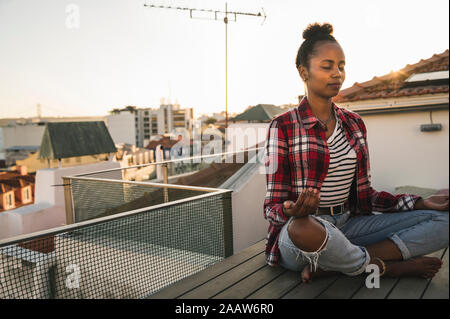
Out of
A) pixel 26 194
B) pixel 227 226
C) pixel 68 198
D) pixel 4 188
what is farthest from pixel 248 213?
pixel 26 194

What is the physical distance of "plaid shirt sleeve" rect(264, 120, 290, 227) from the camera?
164 centimetres

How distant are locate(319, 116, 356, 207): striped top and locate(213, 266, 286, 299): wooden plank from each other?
0.49 m

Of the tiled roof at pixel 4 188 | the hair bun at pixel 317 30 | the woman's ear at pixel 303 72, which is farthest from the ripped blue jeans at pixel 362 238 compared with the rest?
the tiled roof at pixel 4 188

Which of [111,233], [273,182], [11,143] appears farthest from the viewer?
[11,143]

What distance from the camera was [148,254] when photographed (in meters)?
2.72

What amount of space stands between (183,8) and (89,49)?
609 cm

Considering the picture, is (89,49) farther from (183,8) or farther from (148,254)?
(148,254)

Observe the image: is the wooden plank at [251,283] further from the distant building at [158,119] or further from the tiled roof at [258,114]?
the distant building at [158,119]

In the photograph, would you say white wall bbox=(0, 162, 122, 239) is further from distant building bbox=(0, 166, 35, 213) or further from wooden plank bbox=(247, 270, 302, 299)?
distant building bbox=(0, 166, 35, 213)

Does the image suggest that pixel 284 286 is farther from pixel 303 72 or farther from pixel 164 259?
pixel 164 259

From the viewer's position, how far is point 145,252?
9.18 feet

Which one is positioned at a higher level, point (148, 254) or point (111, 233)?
point (111, 233)

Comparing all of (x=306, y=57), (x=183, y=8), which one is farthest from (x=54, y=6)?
(x=306, y=57)

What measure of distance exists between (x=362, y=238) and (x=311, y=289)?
391 millimetres
